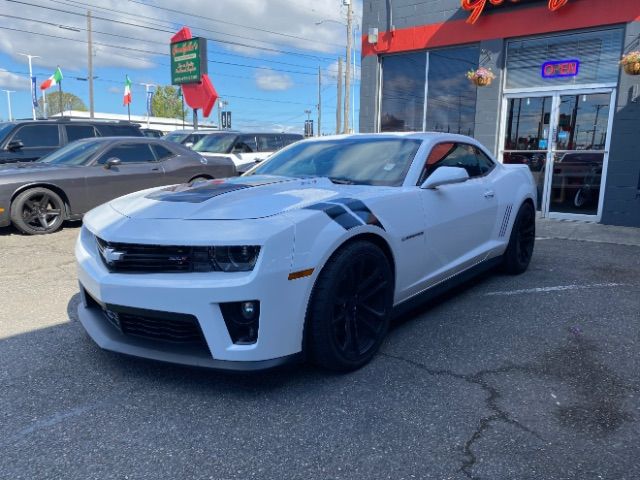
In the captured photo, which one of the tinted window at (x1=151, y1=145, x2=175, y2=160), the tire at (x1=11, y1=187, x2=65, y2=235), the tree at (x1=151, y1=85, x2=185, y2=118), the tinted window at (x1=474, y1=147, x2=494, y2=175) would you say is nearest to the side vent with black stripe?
the tinted window at (x1=474, y1=147, x2=494, y2=175)

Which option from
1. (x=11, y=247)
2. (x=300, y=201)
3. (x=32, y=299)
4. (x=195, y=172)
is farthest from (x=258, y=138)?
(x=300, y=201)

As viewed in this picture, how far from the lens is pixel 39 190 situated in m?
7.08

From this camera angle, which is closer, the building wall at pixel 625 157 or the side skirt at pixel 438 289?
the side skirt at pixel 438 289

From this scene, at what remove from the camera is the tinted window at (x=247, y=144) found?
40.7 feet

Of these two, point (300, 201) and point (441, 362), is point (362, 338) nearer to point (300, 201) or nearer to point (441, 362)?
point (441, 362)

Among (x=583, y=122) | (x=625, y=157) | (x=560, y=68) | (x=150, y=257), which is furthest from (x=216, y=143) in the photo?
(x=150, y=257)

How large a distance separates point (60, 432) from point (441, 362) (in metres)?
2.10

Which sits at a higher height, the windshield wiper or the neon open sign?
the neon open sign

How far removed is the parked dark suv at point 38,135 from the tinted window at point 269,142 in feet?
11.8

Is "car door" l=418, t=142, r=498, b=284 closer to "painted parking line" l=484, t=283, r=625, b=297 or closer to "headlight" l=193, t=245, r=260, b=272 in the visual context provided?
"painted parking line" l=484, t=283, r=625, b=297

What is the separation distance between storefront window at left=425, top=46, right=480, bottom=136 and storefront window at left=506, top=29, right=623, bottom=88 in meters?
0.81

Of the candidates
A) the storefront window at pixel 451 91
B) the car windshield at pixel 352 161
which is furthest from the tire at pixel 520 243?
the storefront window at pixel 451 91

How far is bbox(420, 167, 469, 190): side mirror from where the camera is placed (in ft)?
11.5

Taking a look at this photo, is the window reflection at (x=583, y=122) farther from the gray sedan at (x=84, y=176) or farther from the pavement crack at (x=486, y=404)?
the pavement crack at (x=486, y=404)
